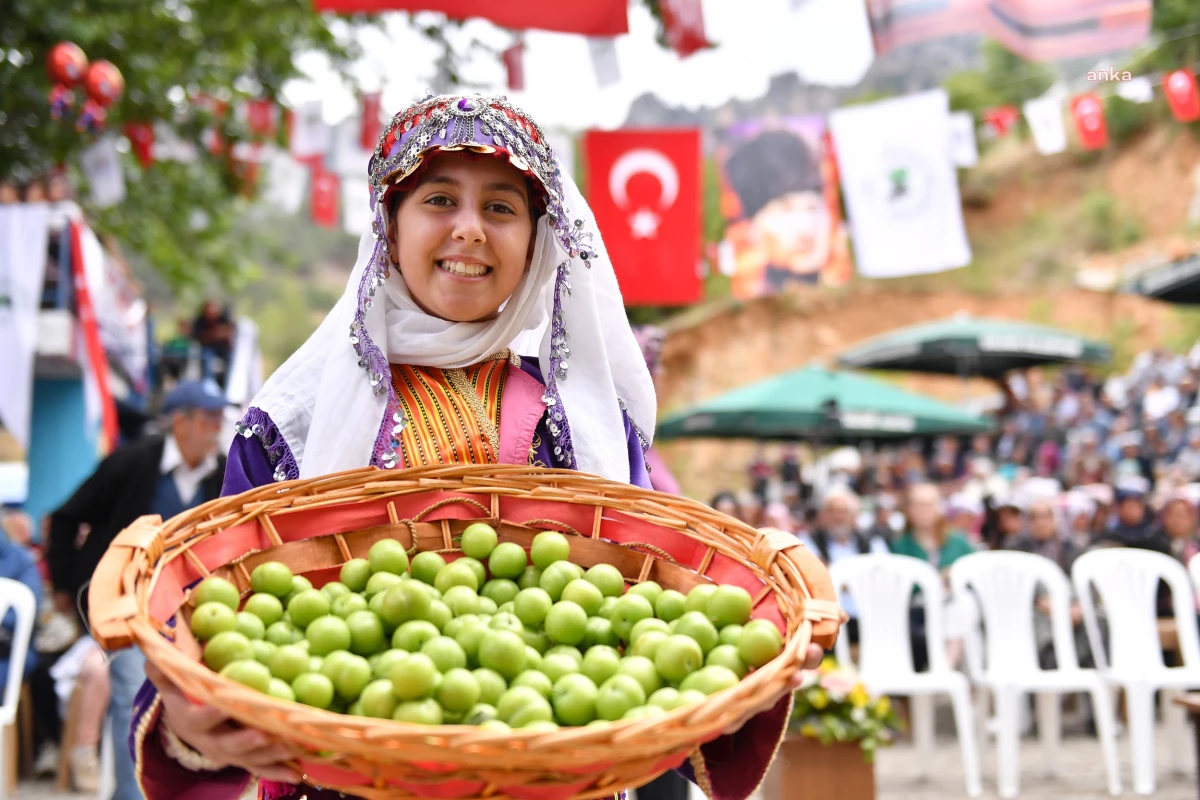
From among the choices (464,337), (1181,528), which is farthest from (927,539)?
(464,337)

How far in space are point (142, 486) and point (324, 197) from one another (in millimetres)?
6880

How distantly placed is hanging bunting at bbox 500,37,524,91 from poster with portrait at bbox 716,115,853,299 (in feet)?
7.49

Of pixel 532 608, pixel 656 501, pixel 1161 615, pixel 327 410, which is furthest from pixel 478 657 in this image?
pixel 1161 615

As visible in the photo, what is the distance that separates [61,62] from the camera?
802 centimetres

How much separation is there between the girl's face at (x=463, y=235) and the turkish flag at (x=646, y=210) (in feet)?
19.8

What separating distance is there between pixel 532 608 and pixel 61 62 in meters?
7.98

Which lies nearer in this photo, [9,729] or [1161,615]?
[9,729]

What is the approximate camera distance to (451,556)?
69.8 inches

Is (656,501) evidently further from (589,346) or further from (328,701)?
(328,701)

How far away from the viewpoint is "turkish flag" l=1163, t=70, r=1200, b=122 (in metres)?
8.95

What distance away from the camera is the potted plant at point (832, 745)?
183 inches

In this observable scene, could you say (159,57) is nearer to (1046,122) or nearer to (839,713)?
(1046,122)

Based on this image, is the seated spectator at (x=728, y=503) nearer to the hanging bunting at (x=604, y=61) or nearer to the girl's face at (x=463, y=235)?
the hanging bunting at (x=604, y=61)

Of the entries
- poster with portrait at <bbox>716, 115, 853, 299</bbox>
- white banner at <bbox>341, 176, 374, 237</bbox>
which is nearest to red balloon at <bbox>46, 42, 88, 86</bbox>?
white banner at <bbox>341, 176, 374, 237</bbox>
